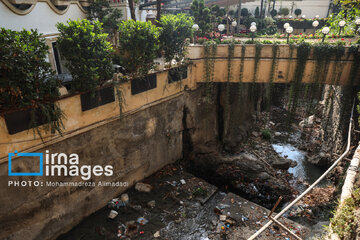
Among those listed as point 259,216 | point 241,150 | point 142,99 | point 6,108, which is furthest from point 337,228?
point 241,150

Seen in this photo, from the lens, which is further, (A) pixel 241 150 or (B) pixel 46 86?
(A) pixel 241 150

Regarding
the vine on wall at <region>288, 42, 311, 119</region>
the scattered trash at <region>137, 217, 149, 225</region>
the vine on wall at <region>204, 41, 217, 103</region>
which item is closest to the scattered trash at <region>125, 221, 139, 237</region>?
the scattered trash at <region>137, 217, 149, 225</region>

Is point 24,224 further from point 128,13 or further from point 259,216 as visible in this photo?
point 128,13

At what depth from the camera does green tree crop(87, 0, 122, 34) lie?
12961 mm

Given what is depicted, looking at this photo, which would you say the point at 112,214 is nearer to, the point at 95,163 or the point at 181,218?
the point at 95,163

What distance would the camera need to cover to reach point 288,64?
35.6 ft

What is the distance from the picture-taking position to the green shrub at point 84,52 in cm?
664

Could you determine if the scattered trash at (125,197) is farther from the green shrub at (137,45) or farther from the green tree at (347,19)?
the green tree at (347,19)

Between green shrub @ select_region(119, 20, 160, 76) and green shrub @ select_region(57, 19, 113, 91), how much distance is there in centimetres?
105

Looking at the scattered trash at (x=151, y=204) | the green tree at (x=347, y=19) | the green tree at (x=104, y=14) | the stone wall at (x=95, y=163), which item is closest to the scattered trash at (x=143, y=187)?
the stone wall at (x=95, y=163)

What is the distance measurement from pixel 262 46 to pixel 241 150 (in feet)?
19.1

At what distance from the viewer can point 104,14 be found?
1327 centimetres

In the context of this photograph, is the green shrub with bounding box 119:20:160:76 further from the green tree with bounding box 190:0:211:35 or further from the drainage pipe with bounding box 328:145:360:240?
the drainage pipe with bounding box 328:145:360:240

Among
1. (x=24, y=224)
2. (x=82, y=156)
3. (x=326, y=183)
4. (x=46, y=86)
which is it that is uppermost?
(x=46, y=86)
